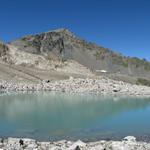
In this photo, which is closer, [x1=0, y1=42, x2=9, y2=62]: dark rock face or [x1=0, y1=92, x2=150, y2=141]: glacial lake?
[x1=0, y1=92, x2=150, y2=141]: glacial lake

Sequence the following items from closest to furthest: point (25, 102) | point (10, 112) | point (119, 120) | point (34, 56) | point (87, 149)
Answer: point (87, 149), point (119, 120), point (10, 112), point (25, 102), point (34, 56)

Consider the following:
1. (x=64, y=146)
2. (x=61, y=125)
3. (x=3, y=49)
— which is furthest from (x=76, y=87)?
(x=64, y=146)

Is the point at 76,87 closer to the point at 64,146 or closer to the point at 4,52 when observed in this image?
the point at 4,52

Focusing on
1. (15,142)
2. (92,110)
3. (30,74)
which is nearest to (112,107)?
(92,110)

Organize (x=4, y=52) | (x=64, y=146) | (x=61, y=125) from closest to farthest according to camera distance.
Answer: (x=64, y=146) < (x=61, y=125) < (x=4, y=52)

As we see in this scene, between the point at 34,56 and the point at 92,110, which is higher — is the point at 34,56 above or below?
above

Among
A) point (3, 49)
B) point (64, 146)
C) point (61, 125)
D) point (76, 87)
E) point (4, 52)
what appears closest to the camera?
point (64, 146)

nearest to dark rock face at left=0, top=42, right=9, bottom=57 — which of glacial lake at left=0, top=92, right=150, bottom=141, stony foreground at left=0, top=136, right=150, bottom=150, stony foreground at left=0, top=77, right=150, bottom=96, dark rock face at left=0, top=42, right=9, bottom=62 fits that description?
dark rock face at left=0, top=42, right=9, bottom=62

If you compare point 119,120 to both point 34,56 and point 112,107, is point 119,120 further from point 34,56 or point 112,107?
point 34,56

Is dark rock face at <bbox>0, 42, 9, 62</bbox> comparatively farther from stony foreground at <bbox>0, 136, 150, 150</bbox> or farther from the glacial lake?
stony foreground at <bbox>0, 136, 150, 150</bbox>

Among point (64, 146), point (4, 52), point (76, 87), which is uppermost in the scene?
point (4, 52)

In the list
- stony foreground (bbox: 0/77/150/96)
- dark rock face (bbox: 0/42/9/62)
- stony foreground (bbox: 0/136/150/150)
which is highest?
dark rock face (bbox: 0/42/9/62)

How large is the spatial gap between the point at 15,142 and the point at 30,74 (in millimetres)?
78041

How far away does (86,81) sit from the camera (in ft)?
278
